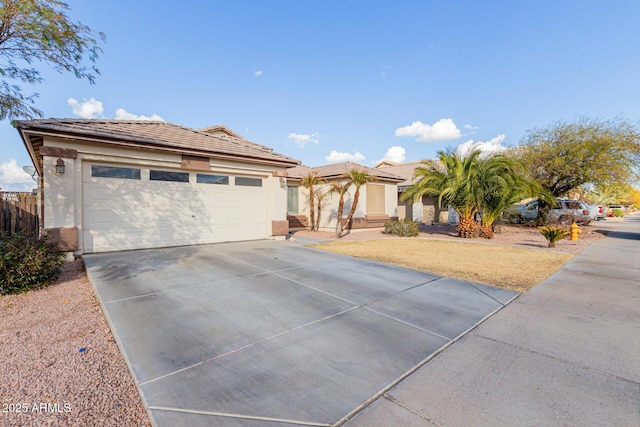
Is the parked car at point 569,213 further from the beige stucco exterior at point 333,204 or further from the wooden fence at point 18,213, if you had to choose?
the wooden fence at point 18,213

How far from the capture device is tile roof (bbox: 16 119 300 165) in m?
7.39

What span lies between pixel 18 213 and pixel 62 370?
1235 centimetres

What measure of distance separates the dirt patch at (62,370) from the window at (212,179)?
6.02 meters

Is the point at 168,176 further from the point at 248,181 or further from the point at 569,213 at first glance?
the point at 569,213

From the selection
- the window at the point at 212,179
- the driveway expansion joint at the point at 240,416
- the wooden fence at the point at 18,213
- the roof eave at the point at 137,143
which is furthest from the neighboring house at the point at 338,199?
the driveway expansion joint at the point at 240,416

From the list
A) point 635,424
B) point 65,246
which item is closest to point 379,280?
point 635,424

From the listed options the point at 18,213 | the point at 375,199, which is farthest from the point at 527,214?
the point at 18,213

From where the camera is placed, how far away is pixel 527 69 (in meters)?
13.2

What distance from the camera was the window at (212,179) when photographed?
10.0 m

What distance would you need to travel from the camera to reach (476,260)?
27.9 feet

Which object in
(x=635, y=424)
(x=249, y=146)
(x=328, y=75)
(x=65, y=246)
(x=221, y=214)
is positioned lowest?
(x=635, y=424)

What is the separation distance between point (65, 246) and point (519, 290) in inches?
426

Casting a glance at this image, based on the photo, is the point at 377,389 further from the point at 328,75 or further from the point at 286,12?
the point at 328,75

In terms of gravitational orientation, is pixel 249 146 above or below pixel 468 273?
above
